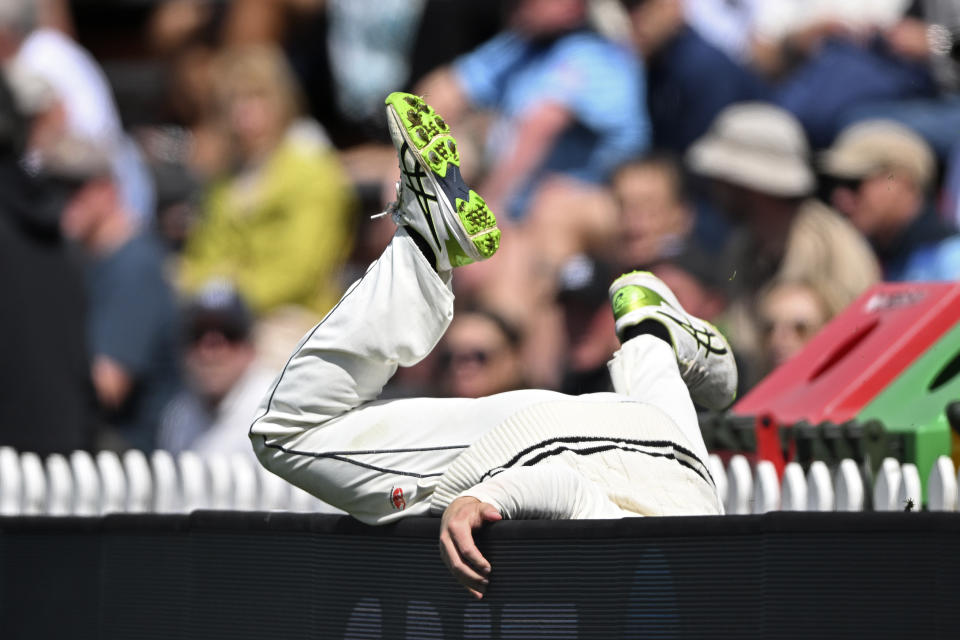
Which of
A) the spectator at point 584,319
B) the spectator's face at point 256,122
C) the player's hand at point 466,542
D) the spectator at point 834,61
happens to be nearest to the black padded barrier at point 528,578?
the player's hand at point 466,542

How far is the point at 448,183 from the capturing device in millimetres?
3883

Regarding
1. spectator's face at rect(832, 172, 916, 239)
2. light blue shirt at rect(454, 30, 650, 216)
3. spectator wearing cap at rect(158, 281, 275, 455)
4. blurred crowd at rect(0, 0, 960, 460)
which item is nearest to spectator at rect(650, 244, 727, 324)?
blurred crowd at rect(0, 0, 960, 460)

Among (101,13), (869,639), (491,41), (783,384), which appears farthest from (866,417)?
(101,13)

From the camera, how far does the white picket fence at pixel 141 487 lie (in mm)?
5039

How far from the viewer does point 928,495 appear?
13.0 ft

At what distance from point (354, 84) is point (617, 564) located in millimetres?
6700

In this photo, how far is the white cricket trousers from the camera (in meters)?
3.83

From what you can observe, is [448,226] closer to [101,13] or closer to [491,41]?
[491,41]

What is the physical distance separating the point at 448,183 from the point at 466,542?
0.88m

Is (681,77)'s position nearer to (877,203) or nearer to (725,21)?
(725,21)

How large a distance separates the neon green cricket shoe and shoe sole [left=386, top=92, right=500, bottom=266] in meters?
0.69

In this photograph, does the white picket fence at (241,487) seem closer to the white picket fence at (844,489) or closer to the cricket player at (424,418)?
the white picket fence at (844,489)

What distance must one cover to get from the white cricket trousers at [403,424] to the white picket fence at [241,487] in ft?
0.93

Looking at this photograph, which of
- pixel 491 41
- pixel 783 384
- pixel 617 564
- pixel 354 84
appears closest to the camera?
pixel 617 564
